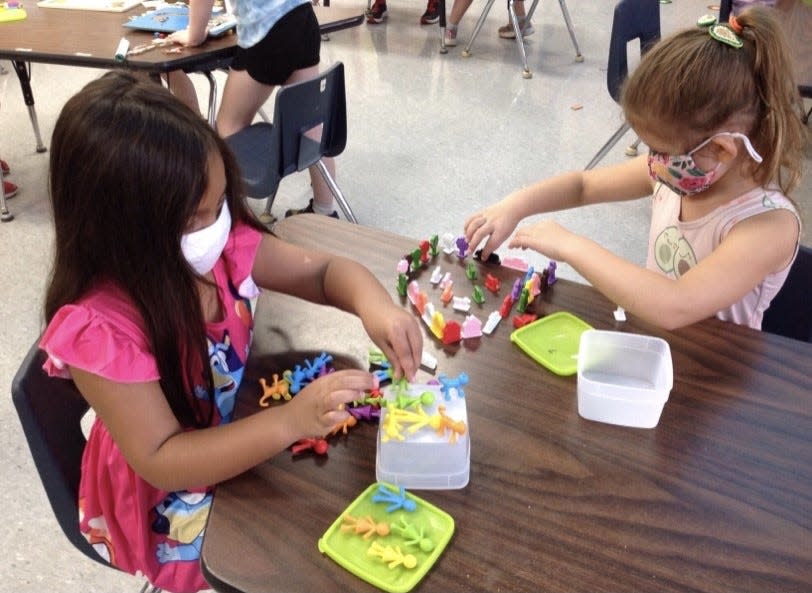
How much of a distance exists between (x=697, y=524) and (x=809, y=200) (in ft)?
8.28

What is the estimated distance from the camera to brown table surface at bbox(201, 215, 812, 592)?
2.14 feet

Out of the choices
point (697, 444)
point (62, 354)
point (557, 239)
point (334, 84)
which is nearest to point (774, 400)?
point (697, 444)

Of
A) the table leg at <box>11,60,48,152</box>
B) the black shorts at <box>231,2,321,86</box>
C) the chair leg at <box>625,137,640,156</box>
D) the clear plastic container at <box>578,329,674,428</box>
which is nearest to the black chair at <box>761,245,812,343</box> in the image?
the clear plastic container at <box>578,329,674,428</box>

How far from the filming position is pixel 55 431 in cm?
90

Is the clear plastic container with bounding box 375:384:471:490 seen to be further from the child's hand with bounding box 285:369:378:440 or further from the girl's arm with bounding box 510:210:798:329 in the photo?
the girl's arm with bounding box 510:210:798:329

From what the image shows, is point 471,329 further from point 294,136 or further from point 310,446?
point 294,136

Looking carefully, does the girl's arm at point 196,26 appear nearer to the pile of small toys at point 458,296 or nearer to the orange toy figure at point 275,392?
the pile of small toys at point 458,296

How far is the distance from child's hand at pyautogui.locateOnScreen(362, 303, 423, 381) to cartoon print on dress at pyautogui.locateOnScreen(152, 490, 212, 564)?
0.31 m

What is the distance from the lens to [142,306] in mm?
825

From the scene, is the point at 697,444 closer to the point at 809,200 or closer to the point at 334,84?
the point at 334,84

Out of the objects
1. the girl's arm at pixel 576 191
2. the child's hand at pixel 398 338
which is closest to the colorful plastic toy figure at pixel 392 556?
the child's hand at pixel 398 338

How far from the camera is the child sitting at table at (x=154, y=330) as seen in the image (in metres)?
0.76

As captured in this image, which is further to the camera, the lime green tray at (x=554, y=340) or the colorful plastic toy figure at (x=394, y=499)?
the lime green tray at (x=554, y=340)

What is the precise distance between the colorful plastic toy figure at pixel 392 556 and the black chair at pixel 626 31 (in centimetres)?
198
